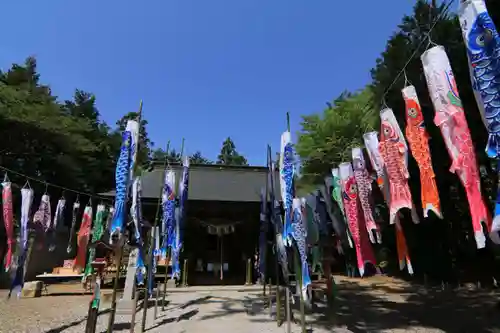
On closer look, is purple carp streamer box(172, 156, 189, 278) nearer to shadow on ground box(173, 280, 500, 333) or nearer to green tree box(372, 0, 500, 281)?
shadow on ground box(173, 280, 500, 333)

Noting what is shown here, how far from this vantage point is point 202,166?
18.1 m

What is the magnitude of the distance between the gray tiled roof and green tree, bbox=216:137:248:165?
33912 mm

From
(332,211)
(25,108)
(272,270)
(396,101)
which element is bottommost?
(272,270)

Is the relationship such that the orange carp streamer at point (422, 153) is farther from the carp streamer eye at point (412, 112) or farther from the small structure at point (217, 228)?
the small structure at point (217, 228)

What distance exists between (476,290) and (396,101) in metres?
9.83

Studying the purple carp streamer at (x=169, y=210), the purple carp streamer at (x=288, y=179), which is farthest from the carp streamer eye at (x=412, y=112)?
the purple carp streamer at (x=169, y=210)

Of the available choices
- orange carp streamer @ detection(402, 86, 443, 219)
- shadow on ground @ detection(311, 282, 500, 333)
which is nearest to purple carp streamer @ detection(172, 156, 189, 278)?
shadow on ground @ detection(311, 282, 500, 333)

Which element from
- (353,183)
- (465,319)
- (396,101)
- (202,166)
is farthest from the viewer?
(202,166)

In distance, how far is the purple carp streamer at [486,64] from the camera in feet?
10.4

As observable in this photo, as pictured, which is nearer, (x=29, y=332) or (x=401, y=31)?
(x=29, y=332)

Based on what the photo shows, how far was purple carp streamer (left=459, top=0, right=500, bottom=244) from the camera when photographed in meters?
3.18

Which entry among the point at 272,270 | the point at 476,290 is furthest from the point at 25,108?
the point at 476,290

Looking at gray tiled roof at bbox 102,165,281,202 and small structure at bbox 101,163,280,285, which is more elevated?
gray tiled roof at bbox 102,165,281,202

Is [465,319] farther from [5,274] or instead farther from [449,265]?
[5,274]
